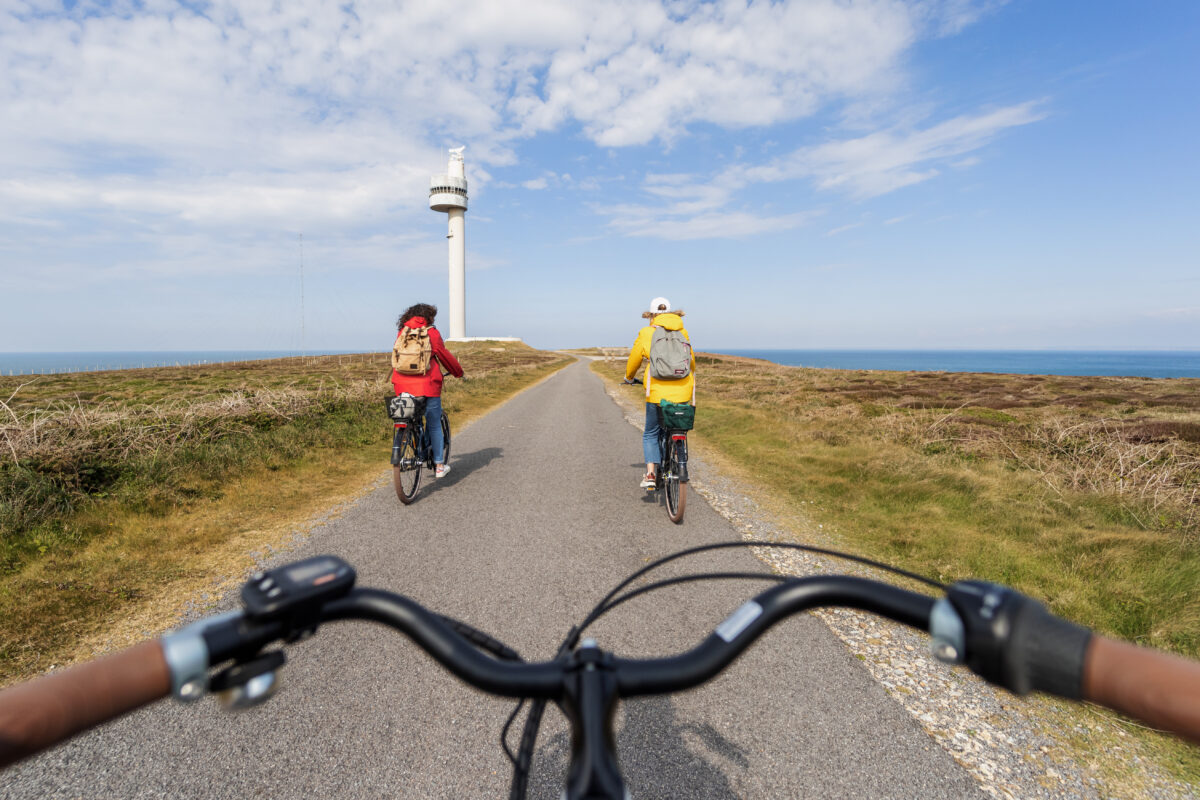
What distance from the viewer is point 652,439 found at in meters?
7.76

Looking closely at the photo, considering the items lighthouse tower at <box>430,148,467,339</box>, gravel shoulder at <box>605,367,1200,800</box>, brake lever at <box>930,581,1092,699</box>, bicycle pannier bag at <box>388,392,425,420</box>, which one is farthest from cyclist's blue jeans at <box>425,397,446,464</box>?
lighthouse tower at <box>430,148,467,339</box>

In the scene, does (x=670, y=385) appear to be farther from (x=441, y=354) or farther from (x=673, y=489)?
(x=441, y=354)

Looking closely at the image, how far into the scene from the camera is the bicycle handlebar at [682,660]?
34.8 inches

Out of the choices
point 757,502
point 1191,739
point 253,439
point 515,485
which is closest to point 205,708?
point 1191,739

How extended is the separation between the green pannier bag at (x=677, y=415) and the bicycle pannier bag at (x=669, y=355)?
1.18ft

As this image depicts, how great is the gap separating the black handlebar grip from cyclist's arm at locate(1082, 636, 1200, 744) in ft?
0.07

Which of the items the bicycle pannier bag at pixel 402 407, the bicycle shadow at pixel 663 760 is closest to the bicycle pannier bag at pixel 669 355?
the bicycle pannier bag at pixel 402 407

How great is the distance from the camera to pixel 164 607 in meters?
4.42

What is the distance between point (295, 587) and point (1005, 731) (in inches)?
151

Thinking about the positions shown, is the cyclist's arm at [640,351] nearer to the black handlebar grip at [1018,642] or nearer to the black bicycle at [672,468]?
the black bicycle at [672,468]

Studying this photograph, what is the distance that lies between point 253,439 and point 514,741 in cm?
871

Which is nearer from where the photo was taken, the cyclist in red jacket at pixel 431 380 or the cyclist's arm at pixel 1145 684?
the cyclist's arm at pixel 1145 684

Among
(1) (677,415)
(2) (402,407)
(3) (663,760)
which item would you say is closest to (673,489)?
(1) (677,415)

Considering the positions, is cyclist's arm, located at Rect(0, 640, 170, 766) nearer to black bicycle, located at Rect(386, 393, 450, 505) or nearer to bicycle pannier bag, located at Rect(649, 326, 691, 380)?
bicycle pannier bag, located at Rect(649, 326, 691, 380)
